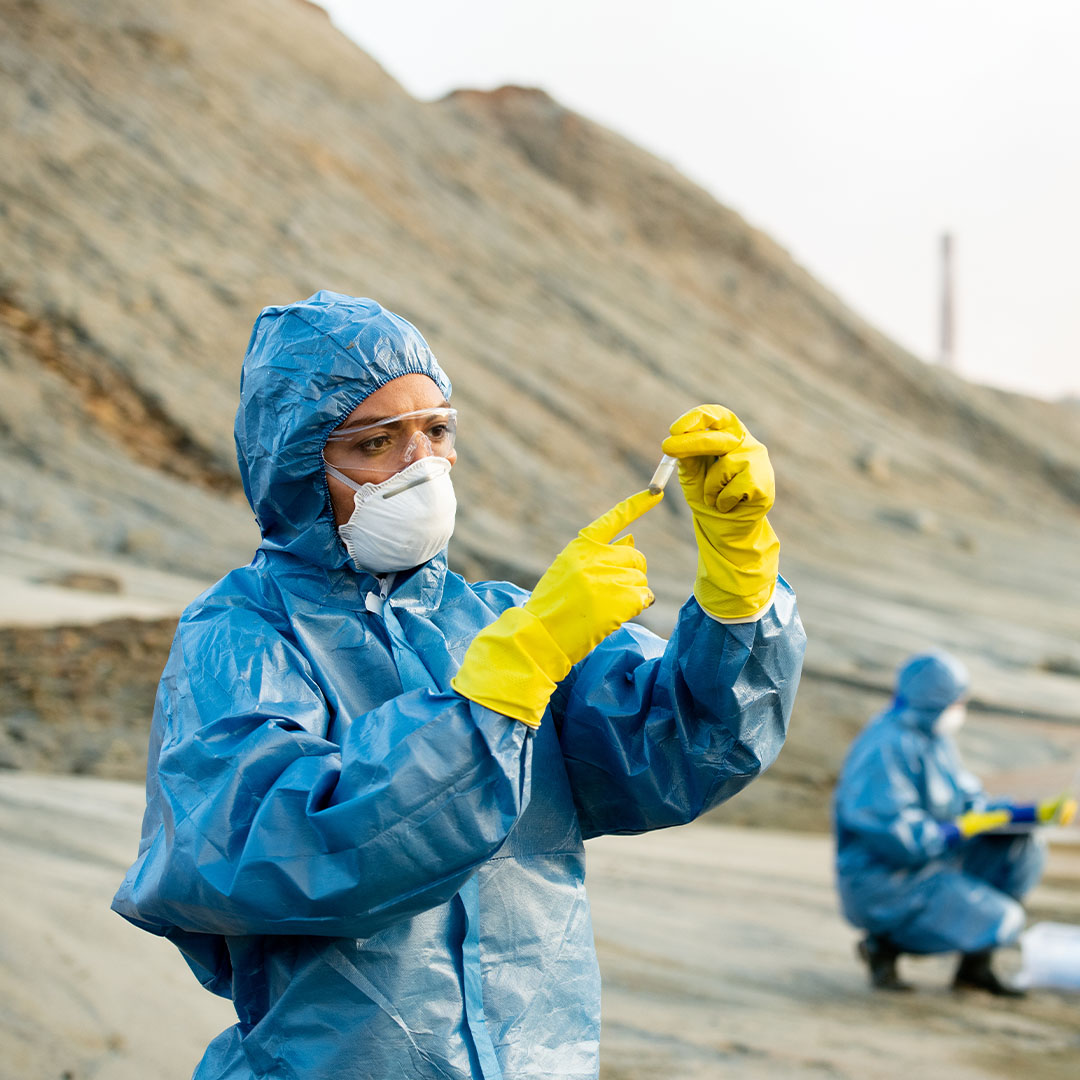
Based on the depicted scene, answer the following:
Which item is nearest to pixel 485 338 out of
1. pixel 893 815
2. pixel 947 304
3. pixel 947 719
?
pixel 947 719

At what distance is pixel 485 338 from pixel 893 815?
57.7 ft

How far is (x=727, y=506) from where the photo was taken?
68.9 inches

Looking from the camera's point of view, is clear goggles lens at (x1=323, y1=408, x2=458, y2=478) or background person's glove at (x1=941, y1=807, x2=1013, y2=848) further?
background person's glove at (x1=941, y1=807, x2=1013, y2=848)

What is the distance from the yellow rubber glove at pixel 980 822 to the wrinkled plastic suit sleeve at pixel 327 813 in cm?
518

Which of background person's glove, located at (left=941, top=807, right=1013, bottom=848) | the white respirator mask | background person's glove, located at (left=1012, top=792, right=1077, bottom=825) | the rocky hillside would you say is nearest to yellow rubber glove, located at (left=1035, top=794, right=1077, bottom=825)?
background person's glove, located at (left=1012, top=792, right=1077, bottom=825)

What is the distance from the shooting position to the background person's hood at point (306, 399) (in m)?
1.90

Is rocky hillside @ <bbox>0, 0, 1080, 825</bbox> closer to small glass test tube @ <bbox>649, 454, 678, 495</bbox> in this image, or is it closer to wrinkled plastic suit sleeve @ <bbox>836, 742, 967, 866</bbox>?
wrinkled plastic suit sleeve @ <bbox>836, 742, 967, 866</bbox>

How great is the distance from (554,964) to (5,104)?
21045 millimetres

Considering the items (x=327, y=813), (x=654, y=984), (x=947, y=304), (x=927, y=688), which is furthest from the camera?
(x=947, y=304)

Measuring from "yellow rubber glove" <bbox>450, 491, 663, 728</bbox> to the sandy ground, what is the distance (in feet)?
9.79

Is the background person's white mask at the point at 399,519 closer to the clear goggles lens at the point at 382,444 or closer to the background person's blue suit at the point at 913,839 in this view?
the clear goggles lens at the point at 382,444

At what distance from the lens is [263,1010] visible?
6.01 ft

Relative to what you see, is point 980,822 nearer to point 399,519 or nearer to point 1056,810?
point 1056,810

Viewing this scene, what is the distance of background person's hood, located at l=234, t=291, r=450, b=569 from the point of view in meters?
1.90
